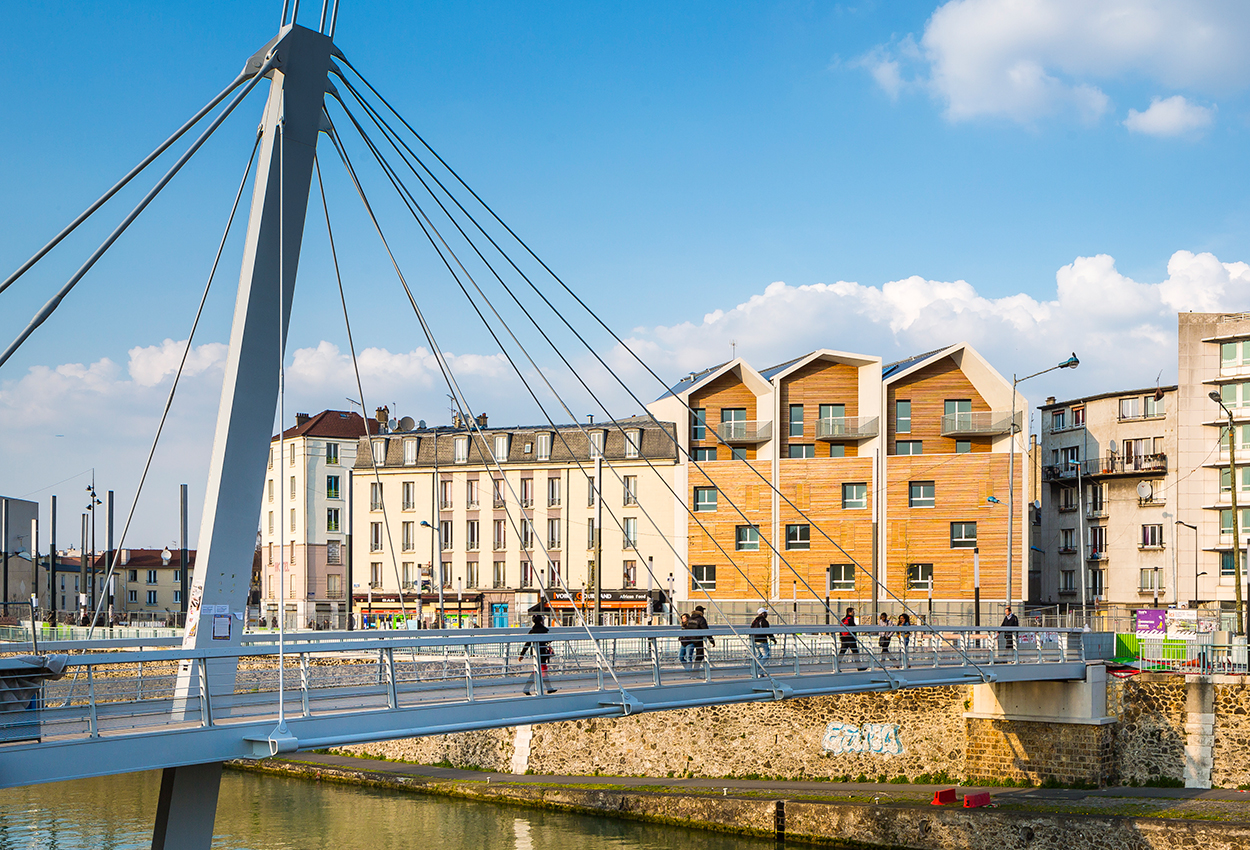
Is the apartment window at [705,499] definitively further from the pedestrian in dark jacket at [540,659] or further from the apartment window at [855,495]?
the pedestrian in dark jacket at [540,659]

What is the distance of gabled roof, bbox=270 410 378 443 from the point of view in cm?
7031

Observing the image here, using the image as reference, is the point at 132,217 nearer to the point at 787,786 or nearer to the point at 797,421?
the point at 787,786

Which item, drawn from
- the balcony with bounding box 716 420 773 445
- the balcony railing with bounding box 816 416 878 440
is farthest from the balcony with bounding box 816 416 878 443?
the balcony with bounding box 716 420 773 445

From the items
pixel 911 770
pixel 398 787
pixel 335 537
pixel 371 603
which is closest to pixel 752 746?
pixel 911 770

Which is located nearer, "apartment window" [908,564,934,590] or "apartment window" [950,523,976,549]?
"apartment window" [950,523,976,549]

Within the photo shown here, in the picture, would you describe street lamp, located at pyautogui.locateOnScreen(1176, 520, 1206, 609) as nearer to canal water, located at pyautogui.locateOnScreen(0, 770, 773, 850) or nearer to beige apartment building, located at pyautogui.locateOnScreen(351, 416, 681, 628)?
beige apartment building, located at pyautogui.locateOnScreen(351, 416, 681, 628)

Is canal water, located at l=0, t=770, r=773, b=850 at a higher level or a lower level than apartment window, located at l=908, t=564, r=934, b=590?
lower

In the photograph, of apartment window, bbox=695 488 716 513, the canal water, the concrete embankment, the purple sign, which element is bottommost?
the canal water

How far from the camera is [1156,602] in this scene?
174ft

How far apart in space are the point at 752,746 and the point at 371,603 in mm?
36819

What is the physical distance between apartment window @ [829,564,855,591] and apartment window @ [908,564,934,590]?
93.0 inches

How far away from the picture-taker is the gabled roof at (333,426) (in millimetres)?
70312

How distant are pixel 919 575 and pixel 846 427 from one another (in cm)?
683

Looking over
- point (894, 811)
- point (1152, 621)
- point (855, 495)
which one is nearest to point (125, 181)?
point (894, 811)
